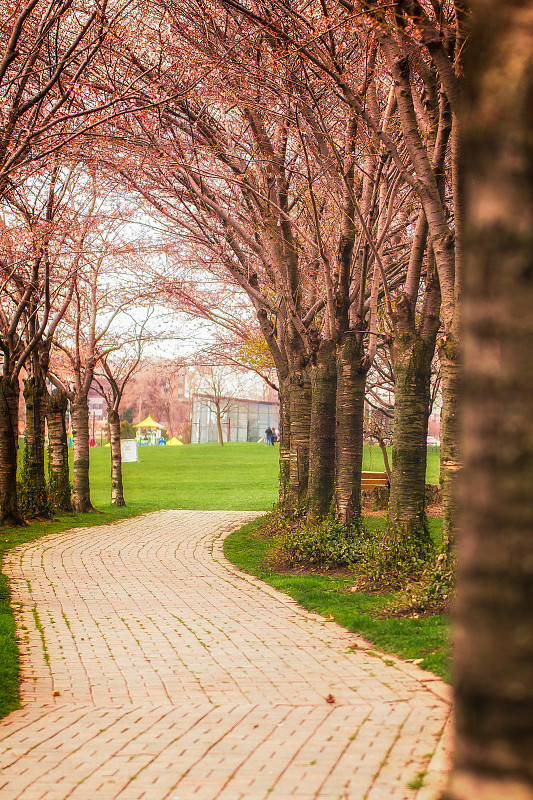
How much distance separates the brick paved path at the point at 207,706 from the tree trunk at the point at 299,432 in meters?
3.97

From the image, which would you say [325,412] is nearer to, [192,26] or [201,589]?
[201,589]

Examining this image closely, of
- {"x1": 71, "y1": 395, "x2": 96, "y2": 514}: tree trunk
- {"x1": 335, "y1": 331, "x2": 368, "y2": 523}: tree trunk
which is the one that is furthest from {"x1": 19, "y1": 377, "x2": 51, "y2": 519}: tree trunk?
{"x1": 335, "y1": 331, "x2": 368, "y2": 523}: tree trunk

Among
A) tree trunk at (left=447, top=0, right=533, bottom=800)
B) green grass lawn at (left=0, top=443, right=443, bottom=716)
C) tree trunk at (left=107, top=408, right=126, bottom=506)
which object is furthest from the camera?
tree trunk at (left=107, top=408, right=126, bottom=506)

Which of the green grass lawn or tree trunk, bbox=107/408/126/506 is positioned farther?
tree trunk, bbox=107/408/126/506

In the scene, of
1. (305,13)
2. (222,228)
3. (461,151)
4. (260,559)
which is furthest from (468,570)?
(222,228)

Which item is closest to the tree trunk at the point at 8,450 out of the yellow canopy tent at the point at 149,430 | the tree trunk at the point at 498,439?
the tree trunk at the point at 498,439

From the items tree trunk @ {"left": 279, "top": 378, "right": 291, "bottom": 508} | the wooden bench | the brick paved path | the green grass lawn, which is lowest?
the green grass lawn

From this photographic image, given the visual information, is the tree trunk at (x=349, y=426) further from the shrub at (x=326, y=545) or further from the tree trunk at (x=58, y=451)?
the tree trunk at (x=58, y=451)

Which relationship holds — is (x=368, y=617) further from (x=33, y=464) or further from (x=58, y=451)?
(x=58, y=451)

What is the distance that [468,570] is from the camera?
142cm

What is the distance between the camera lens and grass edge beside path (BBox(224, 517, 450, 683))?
20.2ft

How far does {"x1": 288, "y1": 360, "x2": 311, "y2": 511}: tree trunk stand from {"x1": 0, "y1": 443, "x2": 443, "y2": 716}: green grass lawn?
1351 millimetres

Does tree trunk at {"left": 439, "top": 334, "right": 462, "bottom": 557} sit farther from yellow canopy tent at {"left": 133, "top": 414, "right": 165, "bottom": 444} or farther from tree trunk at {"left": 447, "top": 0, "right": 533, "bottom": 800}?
yellow canopy tent at {"left": 133, "top": 414, "right": 165, "bottom": 444}

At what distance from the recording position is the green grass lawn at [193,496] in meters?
6.99
